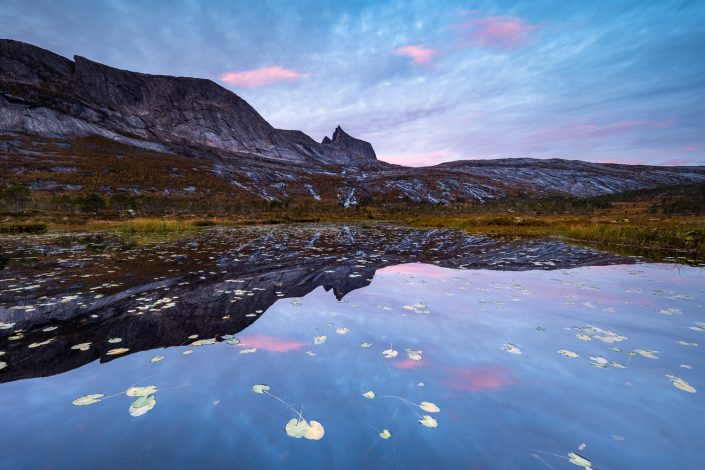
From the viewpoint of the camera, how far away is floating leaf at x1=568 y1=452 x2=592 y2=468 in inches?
163

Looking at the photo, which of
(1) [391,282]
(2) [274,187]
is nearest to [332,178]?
(2) [274,187]

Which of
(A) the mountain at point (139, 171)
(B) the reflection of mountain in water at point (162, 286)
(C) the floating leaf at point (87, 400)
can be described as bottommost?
(B) the reflection of mountain in water at point (162, 286)

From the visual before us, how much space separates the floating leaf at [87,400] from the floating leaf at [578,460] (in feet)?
22.7

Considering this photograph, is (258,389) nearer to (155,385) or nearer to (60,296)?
(155,385)

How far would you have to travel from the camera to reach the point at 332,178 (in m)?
180

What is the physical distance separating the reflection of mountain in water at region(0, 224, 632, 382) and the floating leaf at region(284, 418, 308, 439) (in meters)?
4.04

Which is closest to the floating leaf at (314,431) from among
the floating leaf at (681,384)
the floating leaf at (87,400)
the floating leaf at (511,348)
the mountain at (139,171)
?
the floating leaf at (87,400)

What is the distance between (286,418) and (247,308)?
579cm

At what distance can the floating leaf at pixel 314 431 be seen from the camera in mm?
4504

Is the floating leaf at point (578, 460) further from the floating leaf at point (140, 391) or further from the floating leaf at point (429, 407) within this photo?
the floating leaf at point (140, 391)

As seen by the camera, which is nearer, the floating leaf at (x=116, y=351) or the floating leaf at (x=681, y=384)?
the floating leaf at (x=681, y=384)

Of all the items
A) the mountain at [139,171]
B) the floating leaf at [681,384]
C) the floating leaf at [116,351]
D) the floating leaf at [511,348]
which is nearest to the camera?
the floating leaf at [681,384]

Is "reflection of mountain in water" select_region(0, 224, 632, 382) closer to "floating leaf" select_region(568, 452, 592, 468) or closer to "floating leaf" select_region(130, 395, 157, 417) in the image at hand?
"floating leaf" select_region(130, 395, 157, 417)

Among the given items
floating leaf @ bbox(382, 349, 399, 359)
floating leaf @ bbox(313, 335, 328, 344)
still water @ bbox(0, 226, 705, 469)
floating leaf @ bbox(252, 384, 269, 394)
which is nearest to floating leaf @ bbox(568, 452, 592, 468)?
still water @ bbox(0, 226, 705, 469)
